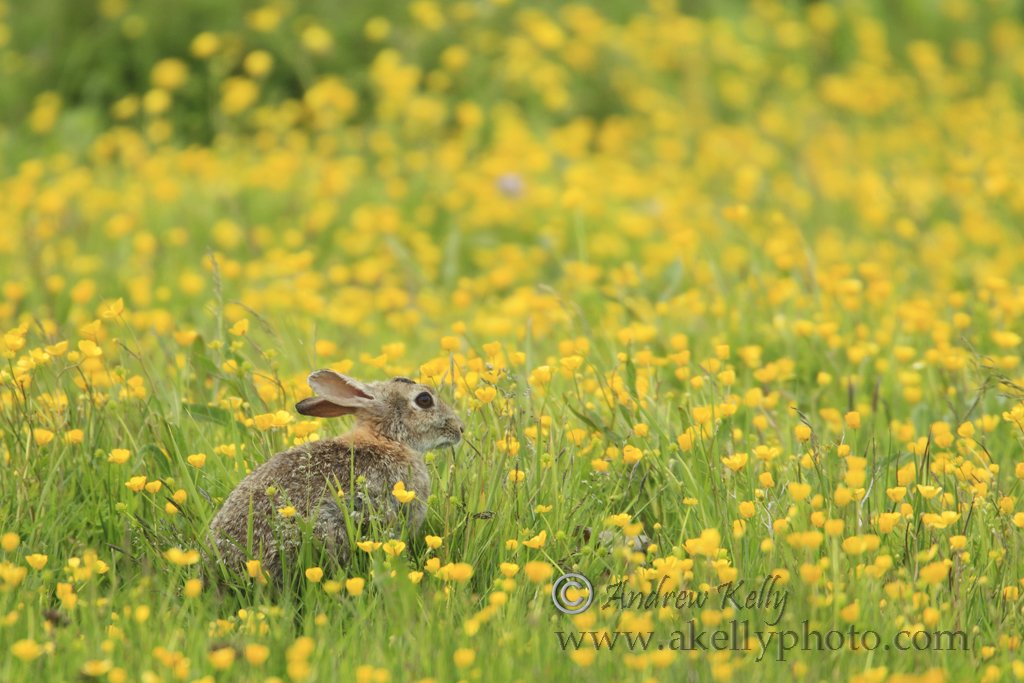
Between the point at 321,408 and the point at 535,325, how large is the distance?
204 cm

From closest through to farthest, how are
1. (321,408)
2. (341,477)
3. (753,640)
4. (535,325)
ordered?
(753,640) → (341,477) → (321,408) → (535,325)

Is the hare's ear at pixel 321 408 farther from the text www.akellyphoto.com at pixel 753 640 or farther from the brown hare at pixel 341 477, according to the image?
the text www.akellyphoto.com at pixel 753 640

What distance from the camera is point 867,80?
11008 mm

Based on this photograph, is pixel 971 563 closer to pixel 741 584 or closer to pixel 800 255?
pixel 741 584

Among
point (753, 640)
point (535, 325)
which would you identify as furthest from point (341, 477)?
point (535, 325)

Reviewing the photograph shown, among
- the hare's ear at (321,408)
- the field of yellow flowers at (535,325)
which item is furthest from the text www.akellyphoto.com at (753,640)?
the hare's ear at (321,408)

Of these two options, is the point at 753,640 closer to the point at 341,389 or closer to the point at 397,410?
the point at 397,410

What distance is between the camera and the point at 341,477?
393cm

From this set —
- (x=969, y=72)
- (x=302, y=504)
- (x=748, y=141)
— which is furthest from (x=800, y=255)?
(x=969, y=72)

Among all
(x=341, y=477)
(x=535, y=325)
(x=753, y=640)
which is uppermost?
(x=341, y=477)

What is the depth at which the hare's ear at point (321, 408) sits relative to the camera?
4.21 meters

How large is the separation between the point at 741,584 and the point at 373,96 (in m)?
7.45

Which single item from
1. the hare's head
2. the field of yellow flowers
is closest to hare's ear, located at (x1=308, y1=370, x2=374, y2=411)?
the hare's head

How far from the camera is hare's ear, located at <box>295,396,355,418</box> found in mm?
4215
